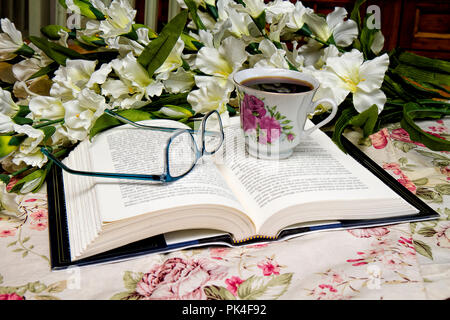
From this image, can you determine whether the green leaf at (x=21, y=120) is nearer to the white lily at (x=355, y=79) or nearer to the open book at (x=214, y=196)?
the open book at (x=214, y=196)

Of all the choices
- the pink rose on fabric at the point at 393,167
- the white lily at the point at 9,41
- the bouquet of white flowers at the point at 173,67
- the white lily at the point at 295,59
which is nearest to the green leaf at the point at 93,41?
the bouquet of white flowers at the point at 173,67

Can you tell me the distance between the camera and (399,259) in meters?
0.52

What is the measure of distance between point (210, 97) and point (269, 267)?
361 mm

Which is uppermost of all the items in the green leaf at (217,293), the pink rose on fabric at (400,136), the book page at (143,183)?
the book page at (143,183)

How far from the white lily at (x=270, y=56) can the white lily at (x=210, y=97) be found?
0.26 feet

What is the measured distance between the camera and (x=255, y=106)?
673 millimetres

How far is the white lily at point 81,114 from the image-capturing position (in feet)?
2.26

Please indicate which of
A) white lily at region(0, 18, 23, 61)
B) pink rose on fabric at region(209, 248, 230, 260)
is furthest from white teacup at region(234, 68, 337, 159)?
white lily at region(0, 18, 23, 61)

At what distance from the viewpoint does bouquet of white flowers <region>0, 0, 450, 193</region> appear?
698 millimetres

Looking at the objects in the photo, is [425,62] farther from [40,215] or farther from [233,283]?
[40,215]

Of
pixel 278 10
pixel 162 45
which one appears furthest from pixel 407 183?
pixel 162 45

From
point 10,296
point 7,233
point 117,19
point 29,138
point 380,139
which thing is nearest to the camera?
point 10,296

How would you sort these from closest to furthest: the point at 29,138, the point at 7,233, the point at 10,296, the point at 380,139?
1. the point at 10,296
2. the point at 7,233
3. the point at 29,138
4. the point at 380,139
